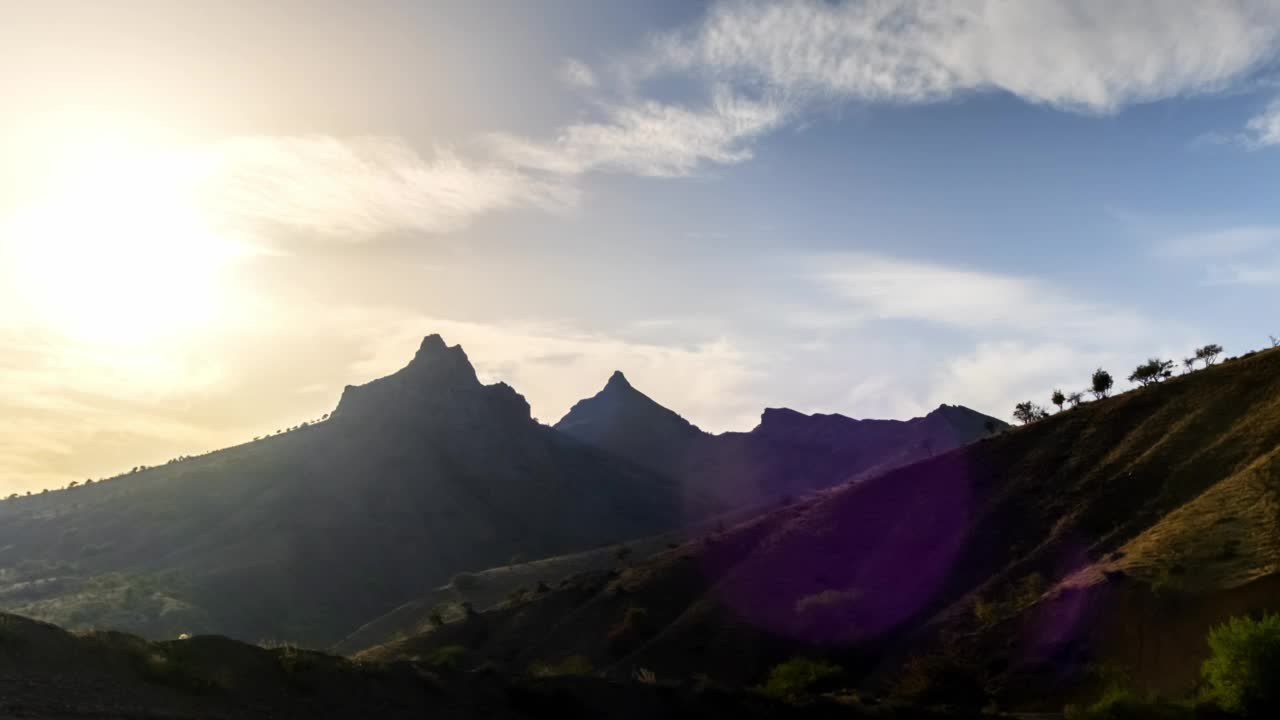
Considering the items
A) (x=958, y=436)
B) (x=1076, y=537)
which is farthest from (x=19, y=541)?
(x=958, y=436)

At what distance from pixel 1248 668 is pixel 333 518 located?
111 m

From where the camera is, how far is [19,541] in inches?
4498

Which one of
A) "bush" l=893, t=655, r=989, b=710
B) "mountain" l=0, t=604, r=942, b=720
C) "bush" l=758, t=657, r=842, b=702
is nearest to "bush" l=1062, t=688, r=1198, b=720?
"mountain" l=0, t=604, r=942, b=720

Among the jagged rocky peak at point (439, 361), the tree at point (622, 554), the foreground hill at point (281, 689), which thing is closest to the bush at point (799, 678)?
the foreground hill at point (281, 689)

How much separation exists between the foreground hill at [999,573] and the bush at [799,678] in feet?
17.2

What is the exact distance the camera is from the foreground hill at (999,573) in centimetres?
4450

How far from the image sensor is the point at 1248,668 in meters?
34.0

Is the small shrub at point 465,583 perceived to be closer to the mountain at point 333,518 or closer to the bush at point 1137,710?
the mountain at point 333,518

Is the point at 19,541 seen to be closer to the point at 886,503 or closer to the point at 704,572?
the point at 704,572

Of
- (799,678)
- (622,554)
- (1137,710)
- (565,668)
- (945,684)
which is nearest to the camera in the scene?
(1137,710)

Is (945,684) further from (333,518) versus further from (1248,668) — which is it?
(333,518)

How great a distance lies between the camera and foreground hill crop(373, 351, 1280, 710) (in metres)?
44.5

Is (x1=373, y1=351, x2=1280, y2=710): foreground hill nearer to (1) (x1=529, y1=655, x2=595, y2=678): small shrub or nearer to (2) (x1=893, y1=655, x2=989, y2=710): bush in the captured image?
(2) (x1=893, y1=655, x2=989, y2=710): bush

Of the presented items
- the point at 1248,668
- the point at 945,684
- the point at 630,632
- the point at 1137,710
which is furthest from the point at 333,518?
the point at 1248,668
